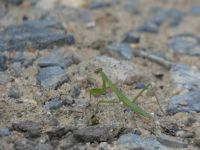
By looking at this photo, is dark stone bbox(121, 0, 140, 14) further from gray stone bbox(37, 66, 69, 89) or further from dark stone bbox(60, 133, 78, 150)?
dark stone bbox(60, 133, 78, 150)

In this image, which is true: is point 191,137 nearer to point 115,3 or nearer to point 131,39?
point 131,39

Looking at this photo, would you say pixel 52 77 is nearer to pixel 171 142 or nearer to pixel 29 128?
pixel 29 128

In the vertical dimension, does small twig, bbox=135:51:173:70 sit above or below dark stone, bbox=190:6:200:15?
below

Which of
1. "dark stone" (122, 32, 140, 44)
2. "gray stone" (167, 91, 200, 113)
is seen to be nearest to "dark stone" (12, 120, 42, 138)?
"gray stone" (167, 91, 200, 113)

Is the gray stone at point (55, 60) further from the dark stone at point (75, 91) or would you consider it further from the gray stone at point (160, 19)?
the gray stone at point (160, 19)

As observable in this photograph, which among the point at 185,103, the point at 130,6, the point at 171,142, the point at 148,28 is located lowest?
the point at 171,142

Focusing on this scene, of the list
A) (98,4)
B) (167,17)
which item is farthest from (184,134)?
(98,4)
